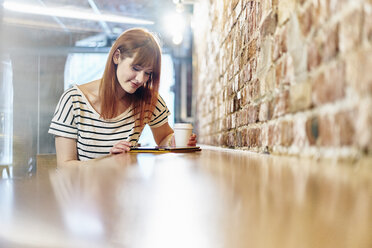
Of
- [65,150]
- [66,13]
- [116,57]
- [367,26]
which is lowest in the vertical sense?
[65,150]

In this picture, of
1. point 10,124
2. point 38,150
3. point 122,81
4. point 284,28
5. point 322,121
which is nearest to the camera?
point 322,121

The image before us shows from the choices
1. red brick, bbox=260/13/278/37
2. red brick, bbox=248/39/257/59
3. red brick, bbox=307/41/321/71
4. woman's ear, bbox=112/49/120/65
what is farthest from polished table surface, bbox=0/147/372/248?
woman's ear, bbox=112/49/120/65

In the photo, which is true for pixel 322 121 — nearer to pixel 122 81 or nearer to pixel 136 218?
pixel 136 218

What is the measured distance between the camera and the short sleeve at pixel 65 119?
→ 1524mm

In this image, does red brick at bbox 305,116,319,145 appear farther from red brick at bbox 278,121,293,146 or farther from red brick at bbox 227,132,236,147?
red brick at bbox 227,132,236,147

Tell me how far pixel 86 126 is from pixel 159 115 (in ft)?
1.74

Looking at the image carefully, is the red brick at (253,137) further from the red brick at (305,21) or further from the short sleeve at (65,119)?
the short sleeve at (65,119)

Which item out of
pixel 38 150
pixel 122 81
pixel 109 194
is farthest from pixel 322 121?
pixel 38 150

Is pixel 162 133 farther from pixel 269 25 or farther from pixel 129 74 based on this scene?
pixel 269 25

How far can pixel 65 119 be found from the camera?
1.54 m

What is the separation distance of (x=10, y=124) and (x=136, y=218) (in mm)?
3999

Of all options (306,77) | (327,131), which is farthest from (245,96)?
(327,131)

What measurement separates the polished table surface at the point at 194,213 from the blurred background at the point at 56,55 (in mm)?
3152

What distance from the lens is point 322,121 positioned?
55 centimetres
